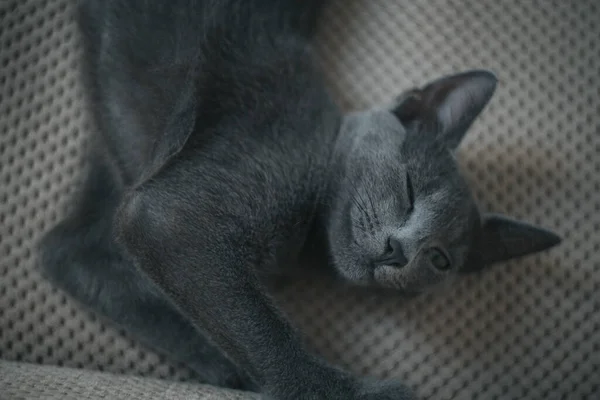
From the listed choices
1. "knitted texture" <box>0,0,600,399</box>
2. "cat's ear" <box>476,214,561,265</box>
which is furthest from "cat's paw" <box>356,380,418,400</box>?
"cat's ear" <box>476,214,561,265</box>

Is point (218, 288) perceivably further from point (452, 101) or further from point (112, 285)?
point (452, 101)

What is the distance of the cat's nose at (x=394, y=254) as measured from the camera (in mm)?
928

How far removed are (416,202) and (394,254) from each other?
4.2 inches

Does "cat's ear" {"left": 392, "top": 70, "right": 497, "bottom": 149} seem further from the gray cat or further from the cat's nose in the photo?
the cat's nose

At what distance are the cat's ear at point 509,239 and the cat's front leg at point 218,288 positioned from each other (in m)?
0.35

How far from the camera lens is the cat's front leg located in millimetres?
875

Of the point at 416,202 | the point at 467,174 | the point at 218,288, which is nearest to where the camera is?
the point at 218,288

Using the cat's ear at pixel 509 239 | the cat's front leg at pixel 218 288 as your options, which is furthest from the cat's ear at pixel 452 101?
the cat's front leg at pixel 218 288

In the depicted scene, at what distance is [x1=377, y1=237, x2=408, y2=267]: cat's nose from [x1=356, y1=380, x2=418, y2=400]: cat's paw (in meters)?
0.20

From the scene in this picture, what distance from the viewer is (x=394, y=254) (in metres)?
0.93

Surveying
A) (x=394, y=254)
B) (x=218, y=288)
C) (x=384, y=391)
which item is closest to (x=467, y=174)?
(x=394, y=254)

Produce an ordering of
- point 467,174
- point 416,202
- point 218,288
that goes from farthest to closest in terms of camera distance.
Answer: point 467,174, point 416,202, point 218,288

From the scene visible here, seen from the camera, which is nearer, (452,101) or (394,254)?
(394,254)

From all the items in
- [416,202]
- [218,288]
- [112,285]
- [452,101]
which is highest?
[452,101]
